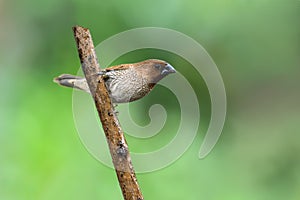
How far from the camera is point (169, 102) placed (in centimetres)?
218

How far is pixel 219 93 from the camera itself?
2178 mm

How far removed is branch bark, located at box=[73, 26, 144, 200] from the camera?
0.84 metres

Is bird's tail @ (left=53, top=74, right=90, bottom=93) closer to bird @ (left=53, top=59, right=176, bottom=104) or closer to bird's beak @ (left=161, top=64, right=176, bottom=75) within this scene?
bird @ (left=53, top=59, right=176, bottom=104)

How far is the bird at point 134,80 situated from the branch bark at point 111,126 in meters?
0.06

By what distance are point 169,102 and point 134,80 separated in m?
1.23

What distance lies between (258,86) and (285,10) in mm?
356

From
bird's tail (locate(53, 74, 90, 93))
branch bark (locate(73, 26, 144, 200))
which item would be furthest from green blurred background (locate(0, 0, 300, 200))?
branch bark (locate(73, 26, 144, 200))

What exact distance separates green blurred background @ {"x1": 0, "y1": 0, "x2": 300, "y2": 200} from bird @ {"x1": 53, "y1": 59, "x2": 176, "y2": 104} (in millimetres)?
852

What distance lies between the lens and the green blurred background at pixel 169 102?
6.60 ft

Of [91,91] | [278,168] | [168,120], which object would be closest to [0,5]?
[168,120]

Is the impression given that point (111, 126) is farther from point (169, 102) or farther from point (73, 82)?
point (169, 102)

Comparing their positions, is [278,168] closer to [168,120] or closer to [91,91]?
[168,120]

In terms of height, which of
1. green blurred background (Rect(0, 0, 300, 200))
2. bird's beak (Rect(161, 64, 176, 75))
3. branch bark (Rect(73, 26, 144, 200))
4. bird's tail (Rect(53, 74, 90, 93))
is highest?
green blurred background (Rect(0, 0, 300, 200))

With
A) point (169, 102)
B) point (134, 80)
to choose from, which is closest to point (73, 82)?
point (134, 80)
